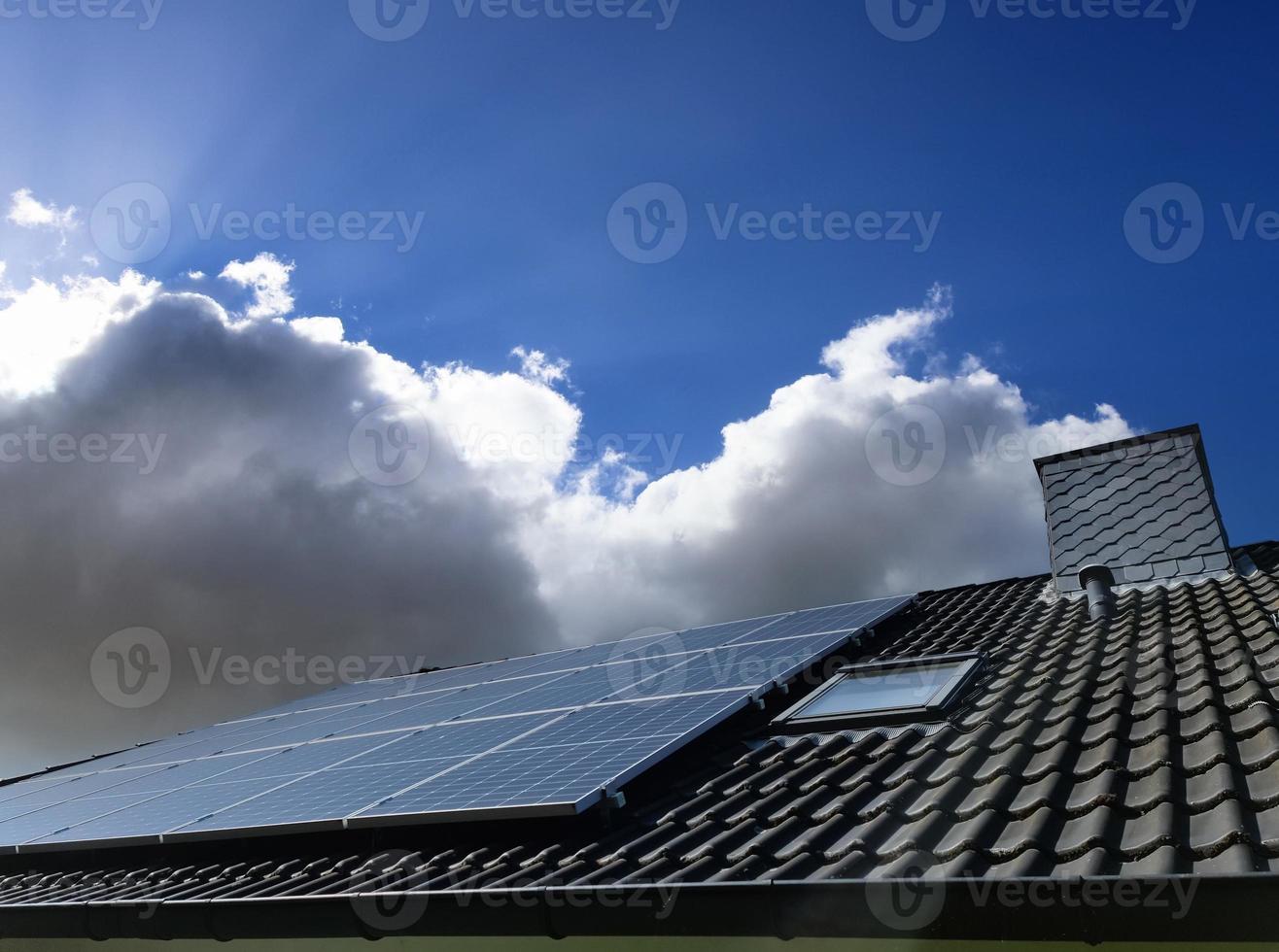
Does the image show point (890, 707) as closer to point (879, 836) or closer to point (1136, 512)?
point (879, 836)

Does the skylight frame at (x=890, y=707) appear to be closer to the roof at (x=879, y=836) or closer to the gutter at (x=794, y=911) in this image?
the roof at (x=879, y=836)

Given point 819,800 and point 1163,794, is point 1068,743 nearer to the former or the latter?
point 1163,794

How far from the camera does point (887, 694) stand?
7199mm

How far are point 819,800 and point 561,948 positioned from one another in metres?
1.71

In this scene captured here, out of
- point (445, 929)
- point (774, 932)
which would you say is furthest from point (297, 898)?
point (774, 932)

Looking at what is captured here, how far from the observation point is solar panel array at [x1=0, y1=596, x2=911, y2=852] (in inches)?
250

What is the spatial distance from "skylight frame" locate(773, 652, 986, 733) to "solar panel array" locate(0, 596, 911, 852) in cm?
34

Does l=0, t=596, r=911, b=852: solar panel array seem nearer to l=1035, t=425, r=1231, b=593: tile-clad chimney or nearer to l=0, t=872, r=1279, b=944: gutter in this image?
l=0, t=872, r=1279, b=944: gutter

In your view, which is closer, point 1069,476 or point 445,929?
point 445,929

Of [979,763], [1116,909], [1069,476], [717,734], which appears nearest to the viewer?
[1116,909]

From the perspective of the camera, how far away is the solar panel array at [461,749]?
6.34 meters

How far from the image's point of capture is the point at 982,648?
829 centimetres

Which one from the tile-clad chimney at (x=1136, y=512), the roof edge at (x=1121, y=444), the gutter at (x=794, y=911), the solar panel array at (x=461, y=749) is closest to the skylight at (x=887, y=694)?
the solar panel array at (x=461, y=749)

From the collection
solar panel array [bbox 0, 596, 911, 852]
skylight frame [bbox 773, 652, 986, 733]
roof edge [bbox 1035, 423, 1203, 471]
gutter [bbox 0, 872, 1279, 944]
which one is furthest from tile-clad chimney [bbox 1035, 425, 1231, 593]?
gutter [bbox 0, 872, 1279, 944]
